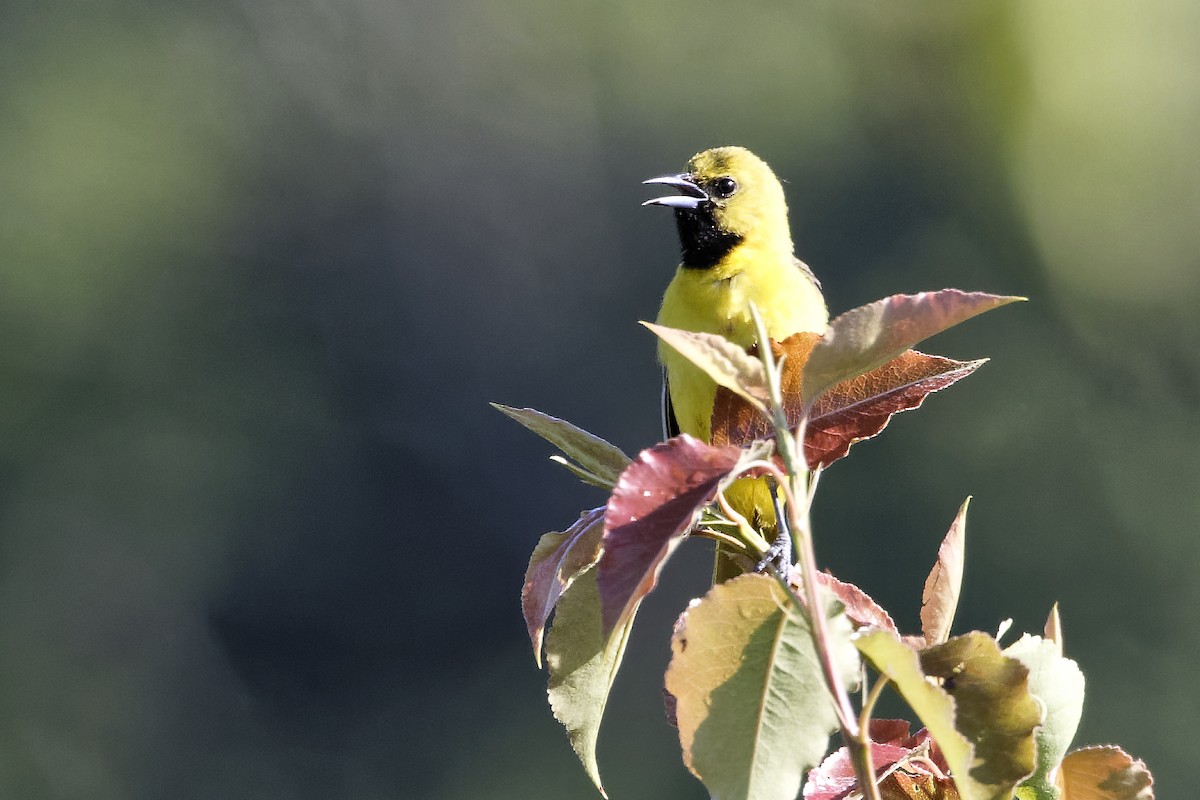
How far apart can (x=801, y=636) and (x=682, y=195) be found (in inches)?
82.2

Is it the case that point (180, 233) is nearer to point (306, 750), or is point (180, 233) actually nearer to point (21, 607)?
point (21, 607)

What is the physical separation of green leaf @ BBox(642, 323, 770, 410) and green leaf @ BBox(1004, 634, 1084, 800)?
0.22m

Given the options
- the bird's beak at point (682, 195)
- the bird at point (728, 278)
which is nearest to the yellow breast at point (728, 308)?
the bird at point (728, 278)

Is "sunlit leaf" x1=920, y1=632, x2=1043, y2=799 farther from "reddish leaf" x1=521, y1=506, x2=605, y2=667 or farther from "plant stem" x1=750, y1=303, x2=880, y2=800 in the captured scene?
"reddish leaf" x1=521, y1=506, x2=605, y2=667

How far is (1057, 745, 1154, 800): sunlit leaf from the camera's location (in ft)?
2.85

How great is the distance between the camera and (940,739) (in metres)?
0.72

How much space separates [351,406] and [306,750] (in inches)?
90.7

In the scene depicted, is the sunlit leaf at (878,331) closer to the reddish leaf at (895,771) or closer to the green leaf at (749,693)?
the green leaf at (749,693)

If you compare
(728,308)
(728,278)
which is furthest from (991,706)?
(728,278)

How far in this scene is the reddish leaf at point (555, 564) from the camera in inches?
37.7

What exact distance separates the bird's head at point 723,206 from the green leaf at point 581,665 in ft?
5.62

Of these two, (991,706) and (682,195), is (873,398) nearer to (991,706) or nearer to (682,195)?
(991,706)

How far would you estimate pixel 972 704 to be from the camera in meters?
0.79

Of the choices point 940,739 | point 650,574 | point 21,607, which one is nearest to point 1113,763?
point 940,739
